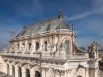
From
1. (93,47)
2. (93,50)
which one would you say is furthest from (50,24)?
(93,50)

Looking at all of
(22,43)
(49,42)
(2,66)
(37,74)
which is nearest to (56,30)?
(49,42)

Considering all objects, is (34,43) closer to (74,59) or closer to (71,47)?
(71,47)

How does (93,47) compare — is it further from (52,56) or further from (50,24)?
(50,24)

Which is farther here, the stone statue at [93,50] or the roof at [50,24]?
the roof at [50,24]

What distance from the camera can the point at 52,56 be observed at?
2264 centimetres

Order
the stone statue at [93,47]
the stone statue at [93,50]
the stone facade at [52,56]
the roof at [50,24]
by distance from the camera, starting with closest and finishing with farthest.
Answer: the stone facade at [52,56], the stone statue at [93,50], the stone statue at [93,47], the roof at [50,24]

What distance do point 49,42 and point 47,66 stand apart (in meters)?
6.33

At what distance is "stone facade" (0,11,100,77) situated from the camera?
22025mm

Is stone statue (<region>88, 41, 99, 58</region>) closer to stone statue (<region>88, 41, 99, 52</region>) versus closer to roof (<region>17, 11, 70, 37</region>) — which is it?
stone statue (<region>88, 41, 99, 52</region>)

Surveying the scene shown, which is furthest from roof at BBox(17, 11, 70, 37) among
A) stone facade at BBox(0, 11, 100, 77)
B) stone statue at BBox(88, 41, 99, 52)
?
stone statue at BBox(88, 41, 99, 52)

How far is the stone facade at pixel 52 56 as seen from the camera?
22.0 meters

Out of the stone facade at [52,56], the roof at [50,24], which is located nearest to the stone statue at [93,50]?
the stone facade at [52,56]

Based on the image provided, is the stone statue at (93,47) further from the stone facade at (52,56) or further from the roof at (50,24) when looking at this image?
the roof at (50,24)

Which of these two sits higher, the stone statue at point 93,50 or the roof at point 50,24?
the roof at point 50,24
